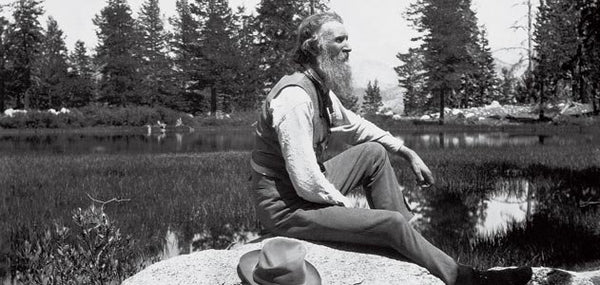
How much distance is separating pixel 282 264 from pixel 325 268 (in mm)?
478

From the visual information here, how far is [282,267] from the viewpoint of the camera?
291 cm

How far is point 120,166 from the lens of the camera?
15.1 meters

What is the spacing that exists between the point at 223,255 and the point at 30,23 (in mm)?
56082

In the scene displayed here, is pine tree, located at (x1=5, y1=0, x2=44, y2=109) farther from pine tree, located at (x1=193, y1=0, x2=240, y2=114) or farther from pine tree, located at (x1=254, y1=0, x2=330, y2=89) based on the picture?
pine tree, located at (x1=254, y1=0, x2=330, y2=89)

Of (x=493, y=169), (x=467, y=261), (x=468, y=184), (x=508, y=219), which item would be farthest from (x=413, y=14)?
(x=467, y=261)

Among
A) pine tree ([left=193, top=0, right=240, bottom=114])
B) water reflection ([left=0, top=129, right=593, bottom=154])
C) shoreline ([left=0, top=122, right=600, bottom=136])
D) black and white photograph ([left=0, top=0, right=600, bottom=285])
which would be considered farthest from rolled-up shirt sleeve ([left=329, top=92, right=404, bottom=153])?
pine tree ([left=193, top=0, right=240, bottom=114])

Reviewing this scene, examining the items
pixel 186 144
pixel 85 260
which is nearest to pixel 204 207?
pixel 85 260

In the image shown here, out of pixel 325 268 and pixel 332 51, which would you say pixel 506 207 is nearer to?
pixel 325 268

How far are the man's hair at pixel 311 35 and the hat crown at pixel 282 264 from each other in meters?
1.13

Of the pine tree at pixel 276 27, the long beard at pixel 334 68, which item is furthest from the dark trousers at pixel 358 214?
the pine tree at pixel 276 27

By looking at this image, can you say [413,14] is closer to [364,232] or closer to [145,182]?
[145,182]

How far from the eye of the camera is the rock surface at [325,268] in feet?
10.6

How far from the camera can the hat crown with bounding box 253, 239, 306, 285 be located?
293cm

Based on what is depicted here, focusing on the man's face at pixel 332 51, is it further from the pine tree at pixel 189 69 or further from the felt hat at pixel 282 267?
the pine tree at pixel 189 69
